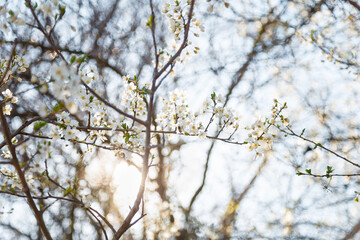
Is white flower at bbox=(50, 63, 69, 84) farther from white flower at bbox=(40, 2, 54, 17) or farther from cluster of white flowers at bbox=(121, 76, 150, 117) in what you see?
cluster of white flowers at bbox=(121, 76, 150, 117)

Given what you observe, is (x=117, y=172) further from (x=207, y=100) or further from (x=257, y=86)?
(x=207, y=100)

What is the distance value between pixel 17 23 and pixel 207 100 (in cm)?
129

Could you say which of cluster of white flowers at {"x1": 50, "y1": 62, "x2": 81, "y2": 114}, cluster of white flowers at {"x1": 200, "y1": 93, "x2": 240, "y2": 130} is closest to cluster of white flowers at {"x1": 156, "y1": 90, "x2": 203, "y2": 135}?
cluster of white flowers at {"x1": 200, "y1": 93, "x2": 240, "y2": 130}

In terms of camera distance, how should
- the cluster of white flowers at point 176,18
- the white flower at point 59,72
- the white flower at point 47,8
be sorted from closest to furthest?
1. the white flower at point 59,72
2. the white flower at point 47,8
3. the cluster of white flowers at point 176,18

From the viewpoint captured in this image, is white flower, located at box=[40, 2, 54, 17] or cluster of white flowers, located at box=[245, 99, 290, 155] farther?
cluster of white flowers, located at box=[245, 99, 290, 155]

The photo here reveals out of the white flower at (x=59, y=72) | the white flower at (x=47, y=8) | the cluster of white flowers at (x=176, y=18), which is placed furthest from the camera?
the cluster of white flowers at (x=176, y=18)

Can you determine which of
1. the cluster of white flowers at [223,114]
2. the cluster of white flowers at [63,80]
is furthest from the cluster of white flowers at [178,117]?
the cluster of white flowers at [63,80]

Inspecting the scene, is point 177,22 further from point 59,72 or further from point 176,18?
point 59,72

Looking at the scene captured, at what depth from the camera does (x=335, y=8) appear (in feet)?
13.2

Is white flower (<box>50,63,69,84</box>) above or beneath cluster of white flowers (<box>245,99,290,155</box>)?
beneath

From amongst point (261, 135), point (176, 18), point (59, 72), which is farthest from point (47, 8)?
point (261, 135)

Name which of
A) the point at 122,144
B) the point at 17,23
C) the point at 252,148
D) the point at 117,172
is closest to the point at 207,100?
the point at 252,148

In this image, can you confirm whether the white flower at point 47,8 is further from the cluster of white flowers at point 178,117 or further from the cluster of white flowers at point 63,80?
the cluster of white flowers at point 178,117

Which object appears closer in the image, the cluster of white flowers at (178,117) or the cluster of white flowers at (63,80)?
the cluster of white flowers at (63,80)
